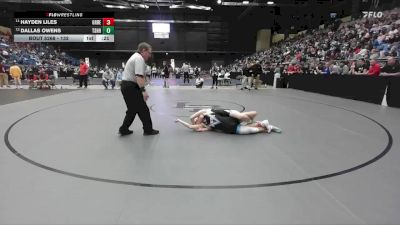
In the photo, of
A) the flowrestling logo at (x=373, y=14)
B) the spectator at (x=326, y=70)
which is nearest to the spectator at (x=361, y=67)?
the spectator at (x=326, y=70)

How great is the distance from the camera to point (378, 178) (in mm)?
3568

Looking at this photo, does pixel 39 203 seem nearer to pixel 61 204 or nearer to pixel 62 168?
pixel 61 204

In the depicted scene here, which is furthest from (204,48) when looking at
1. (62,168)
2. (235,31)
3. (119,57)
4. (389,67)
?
(62,168)

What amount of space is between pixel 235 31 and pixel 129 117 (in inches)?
1609

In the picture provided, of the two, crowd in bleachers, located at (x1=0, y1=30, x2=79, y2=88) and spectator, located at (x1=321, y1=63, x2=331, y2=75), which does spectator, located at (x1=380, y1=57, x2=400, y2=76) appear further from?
crowd in bleachers, located at (x1=0, y1=30, x2=79, y2=88)

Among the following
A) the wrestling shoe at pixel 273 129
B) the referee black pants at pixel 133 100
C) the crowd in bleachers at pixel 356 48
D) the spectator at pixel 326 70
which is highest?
the crowd in bleachers at pixel 356 48

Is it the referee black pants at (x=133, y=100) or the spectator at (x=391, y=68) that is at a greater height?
the spectator at (x=391, y=68)

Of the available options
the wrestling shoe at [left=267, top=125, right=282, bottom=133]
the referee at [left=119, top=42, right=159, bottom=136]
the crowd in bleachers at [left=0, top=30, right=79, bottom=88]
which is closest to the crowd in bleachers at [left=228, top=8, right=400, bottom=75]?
the wrestling shoe at [left=267, top=125, right=282, bottom=133]
